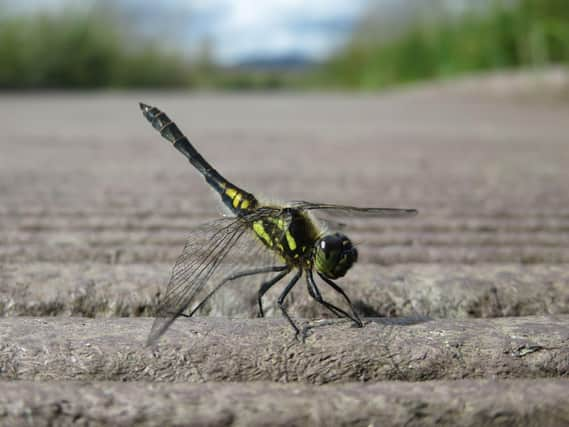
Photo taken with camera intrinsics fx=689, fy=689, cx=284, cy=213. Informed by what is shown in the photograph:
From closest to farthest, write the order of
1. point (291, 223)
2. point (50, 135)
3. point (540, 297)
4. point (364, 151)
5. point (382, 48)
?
point (540, 297) → point (291, 223) → point (364, 151) → point (50, 135) → point (382, 48)

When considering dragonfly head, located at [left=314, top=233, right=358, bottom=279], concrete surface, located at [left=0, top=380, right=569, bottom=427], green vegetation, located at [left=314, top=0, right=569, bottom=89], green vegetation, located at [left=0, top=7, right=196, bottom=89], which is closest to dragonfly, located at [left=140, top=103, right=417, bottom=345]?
dragonfly head, located at [left=314, top=233, right=358, bottom=279]

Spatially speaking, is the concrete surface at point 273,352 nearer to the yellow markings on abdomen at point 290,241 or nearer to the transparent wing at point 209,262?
the transparent wing at point 209,262

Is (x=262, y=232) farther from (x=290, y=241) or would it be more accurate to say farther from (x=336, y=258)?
(x=336, y=258)

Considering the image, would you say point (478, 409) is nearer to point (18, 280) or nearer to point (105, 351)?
point (105, 351)

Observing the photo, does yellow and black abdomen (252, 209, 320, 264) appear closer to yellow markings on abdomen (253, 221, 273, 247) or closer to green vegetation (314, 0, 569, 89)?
yellow markings on abdomen (253, 221, 273, 247)

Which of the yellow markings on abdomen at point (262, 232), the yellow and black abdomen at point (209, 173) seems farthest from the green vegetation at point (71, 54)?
the yellow markings on abdomen at point (262, 232)

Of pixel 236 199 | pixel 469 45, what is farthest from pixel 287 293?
pixel 469 45

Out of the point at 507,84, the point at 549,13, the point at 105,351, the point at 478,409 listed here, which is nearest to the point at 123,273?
the point at 105,351
